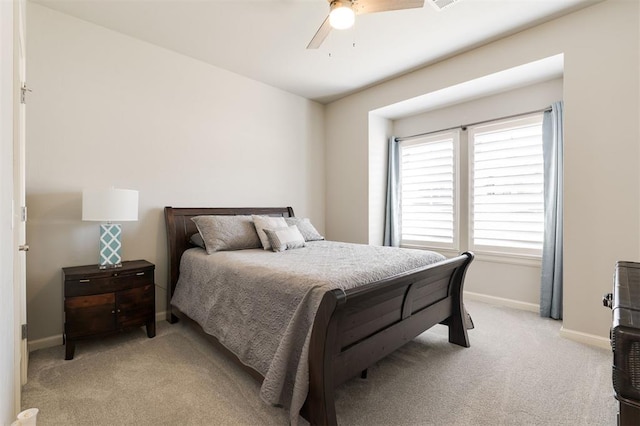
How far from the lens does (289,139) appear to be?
4562mm

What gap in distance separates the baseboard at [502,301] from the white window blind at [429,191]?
682 mm

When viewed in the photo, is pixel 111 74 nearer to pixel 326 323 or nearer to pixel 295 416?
pixel 326 323

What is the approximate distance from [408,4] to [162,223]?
3037 millimetres

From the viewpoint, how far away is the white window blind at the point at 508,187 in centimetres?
349

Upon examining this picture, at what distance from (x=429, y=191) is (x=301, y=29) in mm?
2730

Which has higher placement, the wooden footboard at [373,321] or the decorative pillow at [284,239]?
the decorative pillow at [284,239]

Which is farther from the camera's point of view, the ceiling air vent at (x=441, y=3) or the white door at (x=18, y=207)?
the ceiling air vent at (x=441, y=3)

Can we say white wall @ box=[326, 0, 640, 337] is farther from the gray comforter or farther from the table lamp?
the table lamp

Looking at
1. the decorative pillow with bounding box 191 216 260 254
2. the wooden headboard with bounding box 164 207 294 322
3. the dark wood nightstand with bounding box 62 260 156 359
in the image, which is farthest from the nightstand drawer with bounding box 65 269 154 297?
the decorative pillow with bounding box 191 216 260 254

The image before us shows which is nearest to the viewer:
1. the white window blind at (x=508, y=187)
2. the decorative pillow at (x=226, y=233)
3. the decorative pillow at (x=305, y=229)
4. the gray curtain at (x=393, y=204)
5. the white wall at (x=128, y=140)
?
the white wall at (x=128, y=140)

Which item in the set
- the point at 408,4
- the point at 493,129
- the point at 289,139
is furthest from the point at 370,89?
the point at 408,4

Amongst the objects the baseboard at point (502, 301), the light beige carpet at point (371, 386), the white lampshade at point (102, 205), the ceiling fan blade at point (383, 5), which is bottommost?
the light beige carpet at point (371, 386)

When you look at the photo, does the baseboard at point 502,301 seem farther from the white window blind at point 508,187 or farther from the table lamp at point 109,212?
the table lamp at point 109,212

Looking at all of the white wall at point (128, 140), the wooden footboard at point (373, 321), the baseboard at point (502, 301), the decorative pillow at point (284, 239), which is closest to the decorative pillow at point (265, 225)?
the decorative pillow at point (284, 239)
